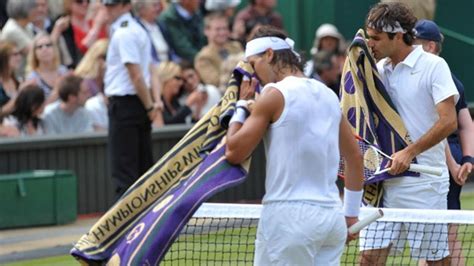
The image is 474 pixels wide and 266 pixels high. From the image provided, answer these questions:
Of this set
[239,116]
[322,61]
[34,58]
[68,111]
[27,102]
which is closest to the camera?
[239,116]

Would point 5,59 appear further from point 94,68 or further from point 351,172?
point 351,172

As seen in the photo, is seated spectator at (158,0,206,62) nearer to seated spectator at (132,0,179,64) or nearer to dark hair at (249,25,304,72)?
seated spectator at (132,0,179,64)

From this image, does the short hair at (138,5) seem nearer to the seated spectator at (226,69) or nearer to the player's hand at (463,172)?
the seated spectator at (226,69)

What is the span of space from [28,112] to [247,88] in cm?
779

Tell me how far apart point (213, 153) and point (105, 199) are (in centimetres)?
763

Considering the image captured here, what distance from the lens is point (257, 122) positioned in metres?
6.62

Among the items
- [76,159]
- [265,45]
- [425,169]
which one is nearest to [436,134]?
[425,169]

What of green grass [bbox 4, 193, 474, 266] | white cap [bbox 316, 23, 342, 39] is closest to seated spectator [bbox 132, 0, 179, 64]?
white cap [bbox 316, 23, 342, 39]

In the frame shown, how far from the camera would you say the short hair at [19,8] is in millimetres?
15938

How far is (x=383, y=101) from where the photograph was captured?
26.9 ft

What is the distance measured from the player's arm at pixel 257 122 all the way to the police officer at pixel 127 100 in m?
6.39

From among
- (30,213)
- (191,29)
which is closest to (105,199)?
(30,213)

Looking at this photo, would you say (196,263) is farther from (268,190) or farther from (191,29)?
(191,29)

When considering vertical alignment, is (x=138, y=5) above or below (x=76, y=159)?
above
